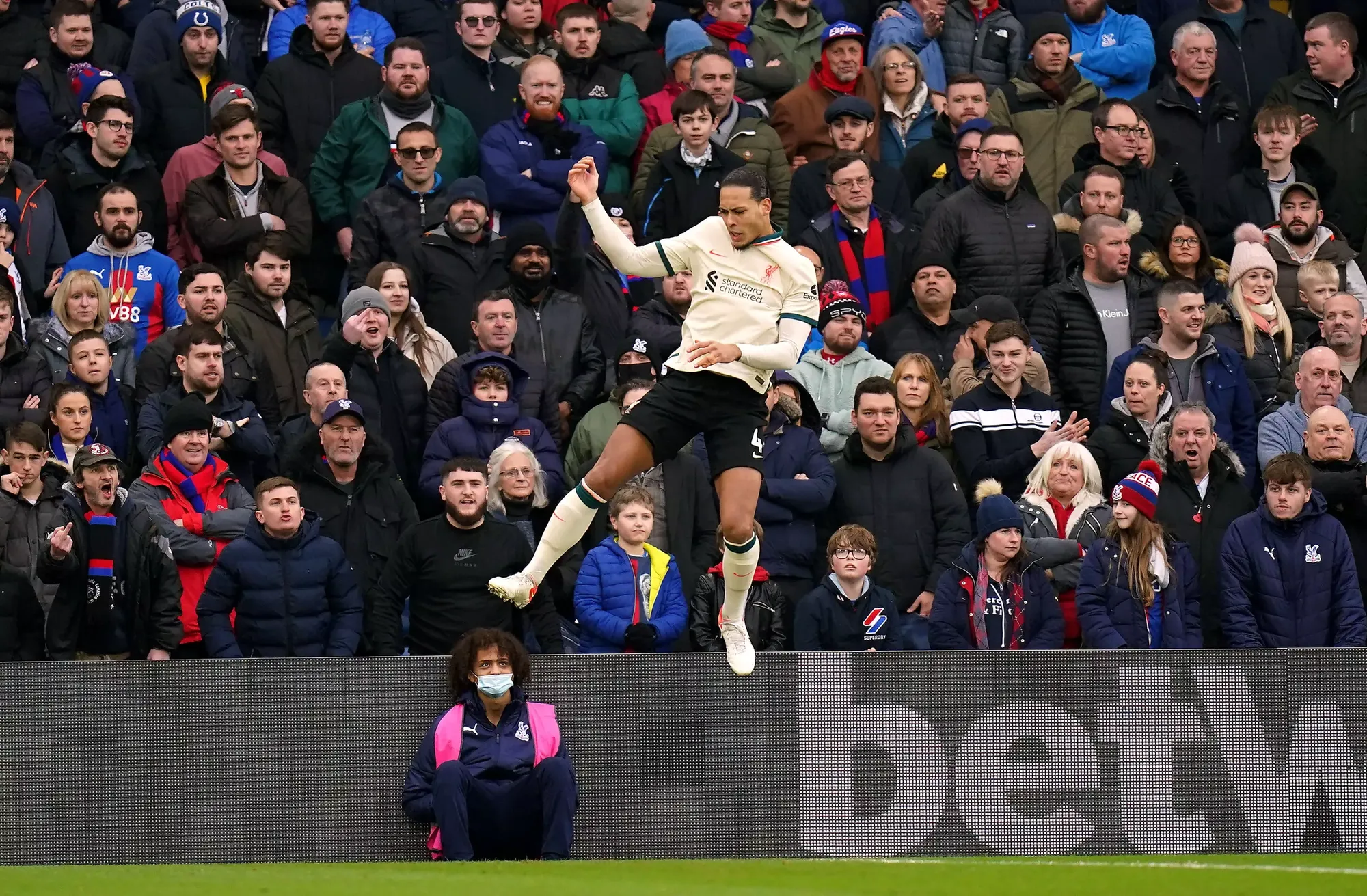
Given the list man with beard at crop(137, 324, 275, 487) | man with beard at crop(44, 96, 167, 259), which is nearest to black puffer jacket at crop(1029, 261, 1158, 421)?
man with beard at crop(137, 324, 275, 487)

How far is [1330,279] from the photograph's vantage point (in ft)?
47.2

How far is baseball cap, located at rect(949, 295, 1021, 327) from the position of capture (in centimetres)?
1358

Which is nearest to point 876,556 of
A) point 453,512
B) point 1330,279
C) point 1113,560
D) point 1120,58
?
point 1113,560

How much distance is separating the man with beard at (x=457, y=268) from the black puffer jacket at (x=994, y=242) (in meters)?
2.96

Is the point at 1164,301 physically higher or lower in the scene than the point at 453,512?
higher

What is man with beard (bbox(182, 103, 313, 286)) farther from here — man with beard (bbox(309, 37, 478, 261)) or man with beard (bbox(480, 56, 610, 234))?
man with beard (bbox(480, 56, 610, 234))

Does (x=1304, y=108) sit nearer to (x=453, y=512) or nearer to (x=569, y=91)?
(x=569, y=91)

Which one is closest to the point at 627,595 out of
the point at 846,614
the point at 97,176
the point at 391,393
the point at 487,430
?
the point at 846,614

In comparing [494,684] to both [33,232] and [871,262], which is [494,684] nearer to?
[871,262]

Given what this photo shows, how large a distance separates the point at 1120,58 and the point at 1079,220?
94.1 inches

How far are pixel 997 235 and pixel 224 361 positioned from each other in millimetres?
5247

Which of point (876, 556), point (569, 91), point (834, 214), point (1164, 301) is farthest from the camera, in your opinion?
point (569, 91)

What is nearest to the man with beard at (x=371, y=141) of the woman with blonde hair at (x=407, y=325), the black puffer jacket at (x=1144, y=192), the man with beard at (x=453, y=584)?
the woman with blonde hair at (x=407, y=325)

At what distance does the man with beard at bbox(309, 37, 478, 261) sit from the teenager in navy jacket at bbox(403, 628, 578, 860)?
193 inches
